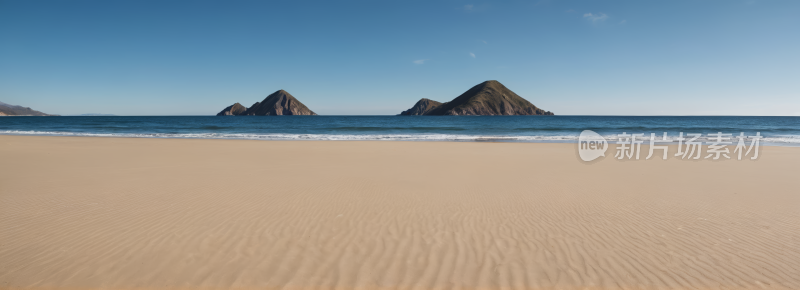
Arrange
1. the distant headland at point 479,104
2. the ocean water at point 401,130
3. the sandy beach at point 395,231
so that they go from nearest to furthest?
the sandy beach at point 395,231, the ocean water at point 401,130, the distant headland at point 479,104

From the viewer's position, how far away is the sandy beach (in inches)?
128

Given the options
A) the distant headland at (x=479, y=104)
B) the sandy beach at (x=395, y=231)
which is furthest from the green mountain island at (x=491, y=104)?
the sandy beach at (x=395, y=231)

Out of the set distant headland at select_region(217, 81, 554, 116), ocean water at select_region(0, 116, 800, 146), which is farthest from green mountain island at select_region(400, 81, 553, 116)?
A: ocean water at select_region(0, 116, 800, 146)

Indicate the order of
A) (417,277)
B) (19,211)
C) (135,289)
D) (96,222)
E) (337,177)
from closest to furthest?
(135,289) < (417,277) < (96,222) < (19,211) < (337,177)

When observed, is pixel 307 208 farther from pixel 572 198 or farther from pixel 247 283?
pixel 572 198

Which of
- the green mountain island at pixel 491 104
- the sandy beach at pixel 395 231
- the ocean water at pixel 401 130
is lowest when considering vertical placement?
the sandy beach at pixel 395 231

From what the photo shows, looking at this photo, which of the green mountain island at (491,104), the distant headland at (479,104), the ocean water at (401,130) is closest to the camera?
the ocean water at (401,130)

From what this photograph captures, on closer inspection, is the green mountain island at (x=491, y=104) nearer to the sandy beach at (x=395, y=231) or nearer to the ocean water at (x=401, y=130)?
the ocean water at (x=401, y=130)

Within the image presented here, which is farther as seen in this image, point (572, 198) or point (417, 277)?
point (572, 198)

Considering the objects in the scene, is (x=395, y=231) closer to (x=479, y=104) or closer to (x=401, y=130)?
(x=401, y=130)

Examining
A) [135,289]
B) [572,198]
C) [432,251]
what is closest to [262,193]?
[135,289]

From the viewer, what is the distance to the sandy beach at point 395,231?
325 cm

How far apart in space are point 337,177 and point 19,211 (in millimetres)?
5472

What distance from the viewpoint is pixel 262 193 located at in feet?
21.1
